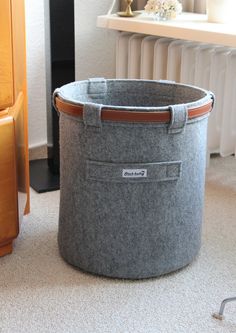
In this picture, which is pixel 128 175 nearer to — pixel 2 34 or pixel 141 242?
pixel 141 242

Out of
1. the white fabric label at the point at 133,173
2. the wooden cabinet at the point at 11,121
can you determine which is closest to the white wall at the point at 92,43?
the wooden cabinet at the point at 11,121

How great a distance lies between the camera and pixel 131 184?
1414 millimetres

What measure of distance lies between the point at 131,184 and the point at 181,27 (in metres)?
0.80

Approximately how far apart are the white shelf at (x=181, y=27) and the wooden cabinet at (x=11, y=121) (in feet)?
1.86

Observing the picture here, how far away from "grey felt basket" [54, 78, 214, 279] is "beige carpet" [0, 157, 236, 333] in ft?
0.16

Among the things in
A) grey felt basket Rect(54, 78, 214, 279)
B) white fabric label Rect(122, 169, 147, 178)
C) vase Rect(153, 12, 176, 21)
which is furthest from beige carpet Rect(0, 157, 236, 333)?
vase Rect(153, 12, 176, 21)

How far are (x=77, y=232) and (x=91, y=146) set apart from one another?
0.23m

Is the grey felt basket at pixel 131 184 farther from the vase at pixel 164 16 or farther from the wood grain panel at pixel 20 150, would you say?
the vase at pixel 164 16

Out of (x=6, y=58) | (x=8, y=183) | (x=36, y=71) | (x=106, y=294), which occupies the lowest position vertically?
(x=106, y=294)

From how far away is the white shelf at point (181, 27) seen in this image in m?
1.91

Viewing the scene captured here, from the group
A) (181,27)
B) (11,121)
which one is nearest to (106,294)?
(11,121)

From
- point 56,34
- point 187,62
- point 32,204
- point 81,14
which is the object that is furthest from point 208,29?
point 32,204

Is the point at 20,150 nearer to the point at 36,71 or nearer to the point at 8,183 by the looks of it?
the point at 8,183

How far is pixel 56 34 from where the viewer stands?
2037 mm
